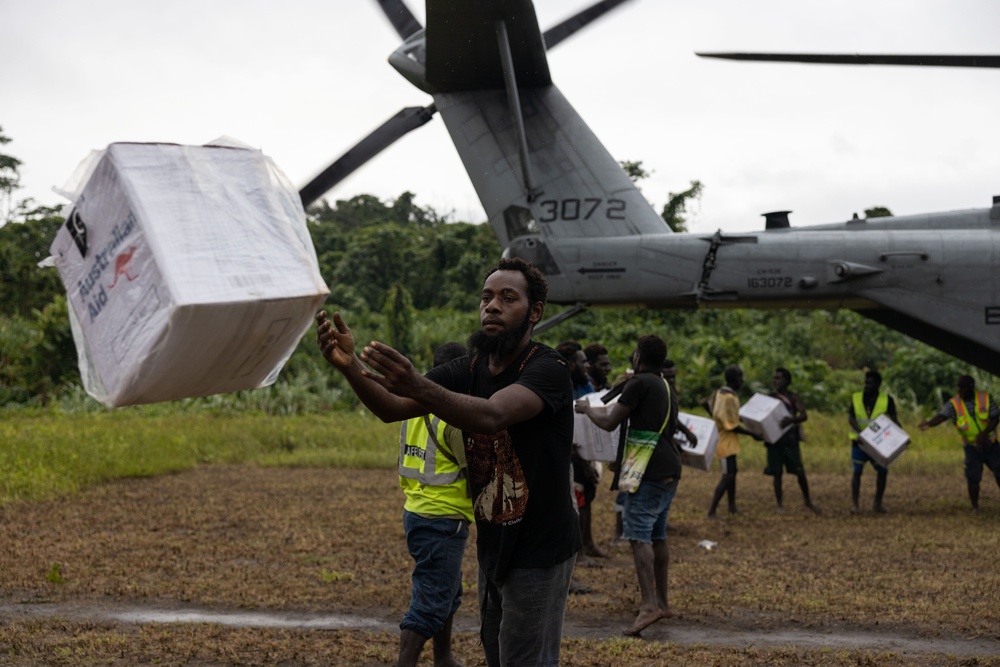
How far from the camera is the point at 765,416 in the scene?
390 inches

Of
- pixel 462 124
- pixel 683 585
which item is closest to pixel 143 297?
pixel 683 585

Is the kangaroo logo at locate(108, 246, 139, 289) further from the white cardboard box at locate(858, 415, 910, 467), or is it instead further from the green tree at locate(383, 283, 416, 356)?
the green tree at locate(383, 283, 416, 356)

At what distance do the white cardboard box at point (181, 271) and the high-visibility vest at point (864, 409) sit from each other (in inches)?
322

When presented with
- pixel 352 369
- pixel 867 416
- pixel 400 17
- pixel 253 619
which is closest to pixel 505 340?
pixel 352 369

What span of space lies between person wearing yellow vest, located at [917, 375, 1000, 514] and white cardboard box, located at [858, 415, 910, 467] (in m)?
0.54

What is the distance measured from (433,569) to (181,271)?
A: 213 cm

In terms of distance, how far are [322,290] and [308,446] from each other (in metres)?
13.5

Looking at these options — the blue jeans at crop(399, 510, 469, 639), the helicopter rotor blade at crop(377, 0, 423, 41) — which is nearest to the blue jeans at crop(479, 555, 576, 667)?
the blue jeans at crop(399, 510, 469, 639)

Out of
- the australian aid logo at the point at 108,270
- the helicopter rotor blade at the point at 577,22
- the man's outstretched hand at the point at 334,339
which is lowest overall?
the man's outstretched hand at the point at 334,339

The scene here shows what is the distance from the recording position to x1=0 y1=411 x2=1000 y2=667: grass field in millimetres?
5387

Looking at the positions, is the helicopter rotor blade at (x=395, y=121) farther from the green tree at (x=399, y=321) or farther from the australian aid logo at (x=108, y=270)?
Result: the green tree at (x=399, y=321)

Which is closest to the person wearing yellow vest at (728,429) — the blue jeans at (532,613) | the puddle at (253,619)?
the puddle at (253,619)

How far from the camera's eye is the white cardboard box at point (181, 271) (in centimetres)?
290

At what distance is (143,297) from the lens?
293 centimetres
